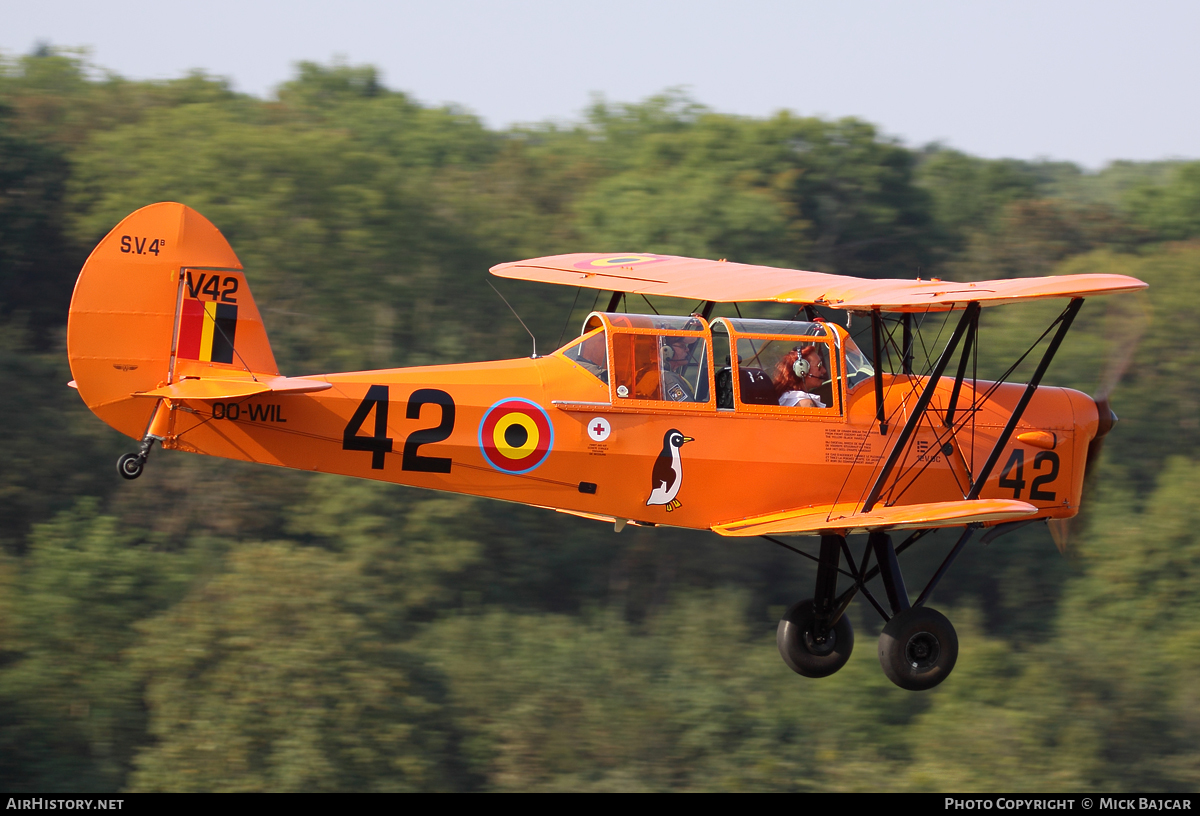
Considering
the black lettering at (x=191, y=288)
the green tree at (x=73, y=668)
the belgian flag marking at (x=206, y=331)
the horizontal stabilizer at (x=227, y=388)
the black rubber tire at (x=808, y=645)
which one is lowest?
the green tree at (x=73, y=668)

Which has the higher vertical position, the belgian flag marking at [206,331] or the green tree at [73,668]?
the belgian flag marking at [206,331]

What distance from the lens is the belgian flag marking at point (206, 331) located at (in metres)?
8.59

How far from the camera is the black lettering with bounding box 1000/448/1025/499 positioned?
9703mm

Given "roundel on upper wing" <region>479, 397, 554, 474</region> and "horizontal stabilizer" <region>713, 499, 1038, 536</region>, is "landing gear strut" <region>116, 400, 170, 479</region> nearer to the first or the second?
"roundel on upper wing" <region>479, 397, 554, 474</region>

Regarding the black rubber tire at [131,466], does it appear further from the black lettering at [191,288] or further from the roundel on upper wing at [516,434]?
the roundel on upper wing at [516,434]

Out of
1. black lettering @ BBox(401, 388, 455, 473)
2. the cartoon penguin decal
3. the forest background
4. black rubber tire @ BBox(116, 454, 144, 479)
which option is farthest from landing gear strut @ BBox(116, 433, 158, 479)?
the forest background

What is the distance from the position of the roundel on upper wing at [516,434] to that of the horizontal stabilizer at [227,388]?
1.18 metres

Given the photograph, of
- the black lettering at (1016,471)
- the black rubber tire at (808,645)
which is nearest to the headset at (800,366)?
the black lettering at (1016,471)

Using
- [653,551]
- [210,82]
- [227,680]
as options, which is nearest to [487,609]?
[653,551]

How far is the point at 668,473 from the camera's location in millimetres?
9031

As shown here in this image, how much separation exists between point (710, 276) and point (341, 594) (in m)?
16.7

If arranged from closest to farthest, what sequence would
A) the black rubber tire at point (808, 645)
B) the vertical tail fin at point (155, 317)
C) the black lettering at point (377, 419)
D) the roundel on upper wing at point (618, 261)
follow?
the vertical tail fin at point (155, 317), the black lettering at point (377, 419), the black rubber tire at point (808, 645), the roundel on upper wing at point (618, 261)

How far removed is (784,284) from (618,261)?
5.78 feet
